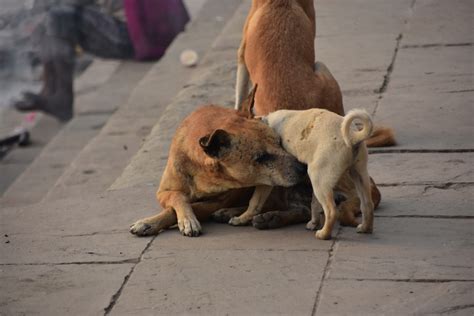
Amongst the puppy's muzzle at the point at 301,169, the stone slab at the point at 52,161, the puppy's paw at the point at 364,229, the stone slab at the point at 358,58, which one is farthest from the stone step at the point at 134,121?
the puppy's paw at the point at 364,229

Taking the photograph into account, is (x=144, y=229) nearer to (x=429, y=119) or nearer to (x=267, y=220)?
(x=267, y=220)

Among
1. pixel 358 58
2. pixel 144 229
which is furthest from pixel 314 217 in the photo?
pixel 358 58

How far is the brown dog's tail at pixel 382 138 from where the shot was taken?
7.83 meters

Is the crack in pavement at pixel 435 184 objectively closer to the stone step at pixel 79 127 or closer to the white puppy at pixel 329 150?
the white puppy at pixel 329 150

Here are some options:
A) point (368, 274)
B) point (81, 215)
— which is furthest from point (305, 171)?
point (81, 215)

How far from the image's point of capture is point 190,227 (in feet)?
21.5

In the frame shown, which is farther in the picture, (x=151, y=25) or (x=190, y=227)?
(x=151, y=25)

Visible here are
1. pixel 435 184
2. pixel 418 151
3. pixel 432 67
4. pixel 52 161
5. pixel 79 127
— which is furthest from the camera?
pixel 79 127

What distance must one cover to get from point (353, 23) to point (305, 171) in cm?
501

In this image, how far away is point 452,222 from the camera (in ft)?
20.9

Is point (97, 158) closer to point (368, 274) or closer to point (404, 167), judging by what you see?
point (404, 167)

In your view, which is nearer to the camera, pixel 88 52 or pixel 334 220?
pixel 334 220

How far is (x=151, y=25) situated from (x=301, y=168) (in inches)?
327

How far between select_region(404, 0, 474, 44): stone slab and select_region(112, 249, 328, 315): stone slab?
4686mm
